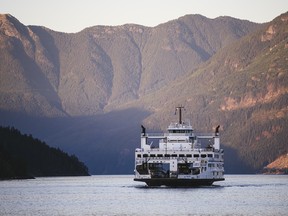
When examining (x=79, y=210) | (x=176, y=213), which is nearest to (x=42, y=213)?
(x=79, y=210)

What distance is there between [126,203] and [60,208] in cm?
1590

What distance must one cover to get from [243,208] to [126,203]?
24.2 m

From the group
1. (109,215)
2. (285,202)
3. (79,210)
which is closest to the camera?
(109,215)

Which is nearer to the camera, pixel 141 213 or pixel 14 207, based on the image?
pixel 141 213

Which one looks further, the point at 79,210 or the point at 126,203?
the point at 126,203

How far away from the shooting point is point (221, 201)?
19975 cm

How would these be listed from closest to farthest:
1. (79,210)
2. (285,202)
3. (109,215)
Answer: (109,215), (79,210), (285,202)

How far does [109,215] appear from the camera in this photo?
169250 millimetres

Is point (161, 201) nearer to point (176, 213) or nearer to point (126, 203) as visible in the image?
point (126, 203)

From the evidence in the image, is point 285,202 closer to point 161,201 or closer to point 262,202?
point 262,202

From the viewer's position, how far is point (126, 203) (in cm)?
19850

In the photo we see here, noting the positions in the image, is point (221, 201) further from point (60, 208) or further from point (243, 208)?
point (60, 208)

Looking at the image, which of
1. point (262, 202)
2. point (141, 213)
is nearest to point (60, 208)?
point (141, 213)

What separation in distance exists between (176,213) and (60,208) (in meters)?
22.9
